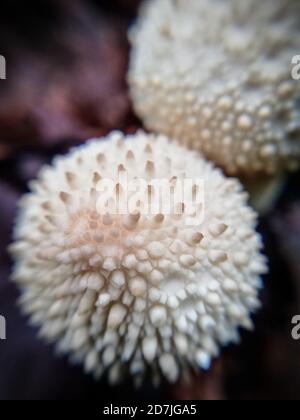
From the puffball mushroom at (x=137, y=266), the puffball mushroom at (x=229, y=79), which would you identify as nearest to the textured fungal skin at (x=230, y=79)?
the puffball mushroom at (x=229, y=79)

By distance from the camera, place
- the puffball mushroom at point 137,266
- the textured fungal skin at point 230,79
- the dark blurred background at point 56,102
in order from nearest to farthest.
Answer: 1. the puffball mushroom at point 137,266
2. the textured fungal skin at point 230,79
3. the dark blurred background at point 56,102

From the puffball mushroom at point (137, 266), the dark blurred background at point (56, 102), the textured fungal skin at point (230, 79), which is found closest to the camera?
the puffball mushroom at point (137, 266)

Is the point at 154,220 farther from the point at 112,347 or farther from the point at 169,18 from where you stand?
Result: the point at 169,18

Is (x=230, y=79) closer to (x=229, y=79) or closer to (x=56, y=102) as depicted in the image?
(x=229, y=79)

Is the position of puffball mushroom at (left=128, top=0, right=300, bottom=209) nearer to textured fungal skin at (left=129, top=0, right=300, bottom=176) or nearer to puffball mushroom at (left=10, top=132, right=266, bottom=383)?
A: textured fungal skin at (left=129, top=0, right=300, bottom=176)

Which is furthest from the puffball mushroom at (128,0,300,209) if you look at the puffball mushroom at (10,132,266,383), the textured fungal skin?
the puffball mushroom at (10,132,266,383)

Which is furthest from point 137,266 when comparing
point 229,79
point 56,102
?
point 56,102

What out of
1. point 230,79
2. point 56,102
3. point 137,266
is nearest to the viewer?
point 137,266

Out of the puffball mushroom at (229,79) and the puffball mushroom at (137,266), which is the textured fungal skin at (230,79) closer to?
the puffball mushroom at (229,79)

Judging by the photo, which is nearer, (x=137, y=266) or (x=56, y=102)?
(x=137, y=266)
